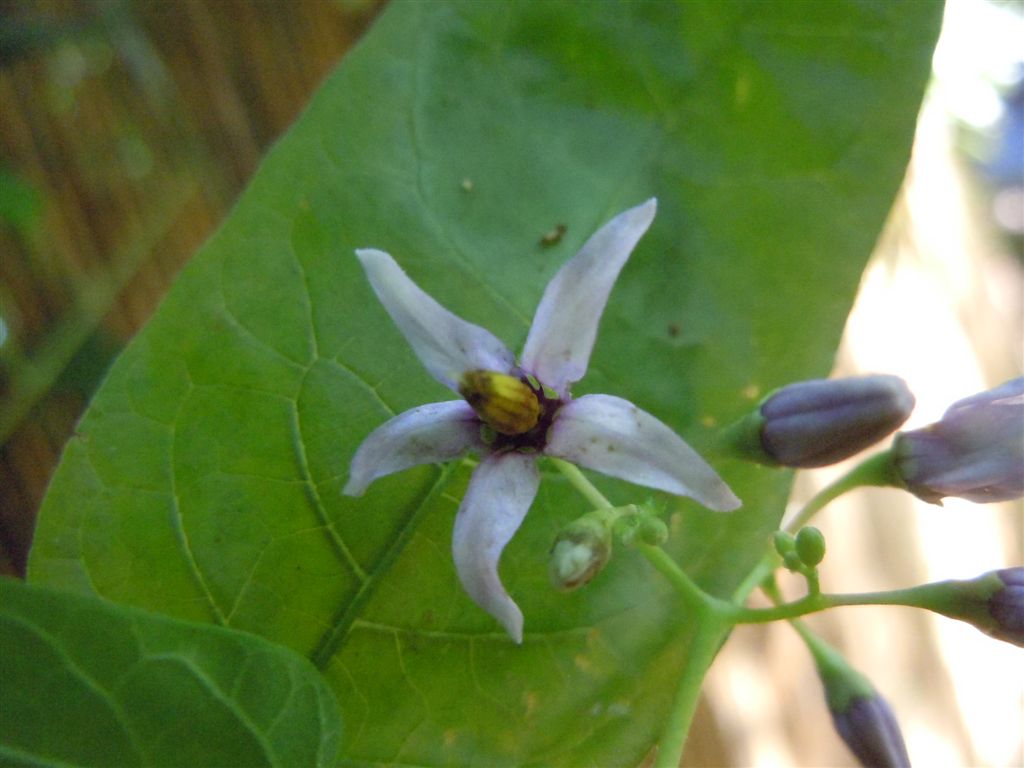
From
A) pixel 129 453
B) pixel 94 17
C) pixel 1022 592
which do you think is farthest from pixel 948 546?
pixel 94 17

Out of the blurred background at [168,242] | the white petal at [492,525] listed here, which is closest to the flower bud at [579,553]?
the white petal at [492,525]

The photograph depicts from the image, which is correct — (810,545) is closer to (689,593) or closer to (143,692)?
(689,593)

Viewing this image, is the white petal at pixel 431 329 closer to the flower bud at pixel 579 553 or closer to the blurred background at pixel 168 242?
the flower bud at pixel 579 553

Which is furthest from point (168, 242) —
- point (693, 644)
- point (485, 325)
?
point (693, 644)

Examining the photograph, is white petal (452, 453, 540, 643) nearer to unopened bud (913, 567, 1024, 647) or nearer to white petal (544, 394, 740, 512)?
white petal (544, 394, 740, 512)

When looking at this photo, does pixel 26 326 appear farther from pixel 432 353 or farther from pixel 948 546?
pixel 948 546
